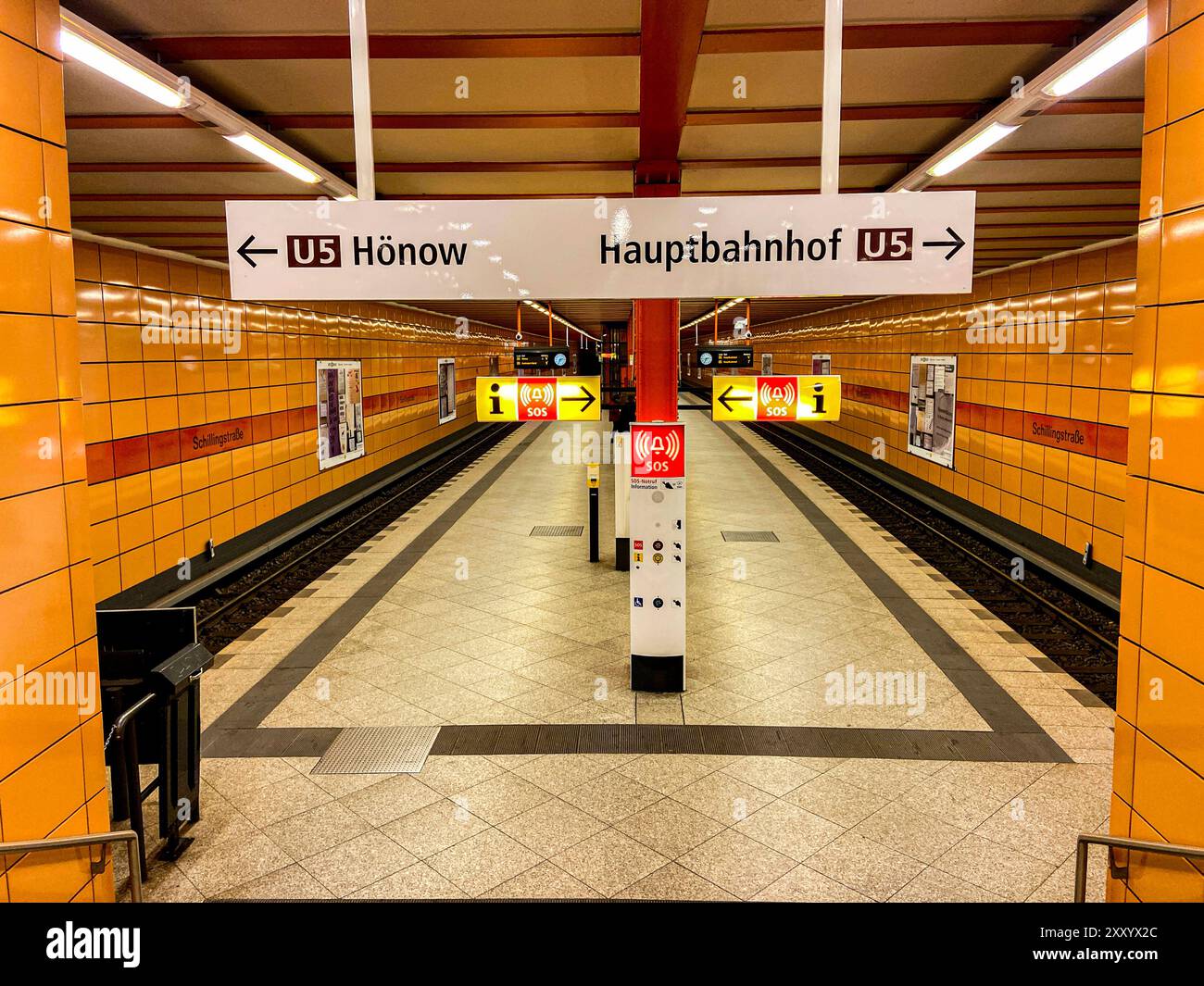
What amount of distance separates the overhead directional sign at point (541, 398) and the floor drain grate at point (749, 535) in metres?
3.11

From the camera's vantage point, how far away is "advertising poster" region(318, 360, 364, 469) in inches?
521

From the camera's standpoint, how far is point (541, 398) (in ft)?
30.9

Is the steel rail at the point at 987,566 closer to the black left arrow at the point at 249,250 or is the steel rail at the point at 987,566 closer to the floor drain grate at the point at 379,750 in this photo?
the floor drain grate at the point at 379,750

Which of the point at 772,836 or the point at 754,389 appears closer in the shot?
the point at 772,836

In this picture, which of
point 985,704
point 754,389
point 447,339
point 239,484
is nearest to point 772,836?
point 985,704

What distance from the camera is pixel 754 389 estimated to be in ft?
30.2

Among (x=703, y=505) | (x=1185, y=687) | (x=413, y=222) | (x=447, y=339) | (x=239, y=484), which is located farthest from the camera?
(x=447, y=339)

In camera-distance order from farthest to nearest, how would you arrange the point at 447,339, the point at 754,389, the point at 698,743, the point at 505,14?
the point at 447,339 < the point at 754,389 < the point at 698,743 < the point at 505,14

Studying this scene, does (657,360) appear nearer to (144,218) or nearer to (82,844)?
(82,844)

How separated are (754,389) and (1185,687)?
688cm

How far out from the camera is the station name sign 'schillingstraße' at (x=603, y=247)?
2.86 meters

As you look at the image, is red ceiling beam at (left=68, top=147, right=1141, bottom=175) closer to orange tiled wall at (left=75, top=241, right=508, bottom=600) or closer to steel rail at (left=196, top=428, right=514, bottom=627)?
orange tiled wall at (left=75, top=241, right=508, bottom=600)

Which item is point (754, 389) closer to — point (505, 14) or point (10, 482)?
point (505, 14)
